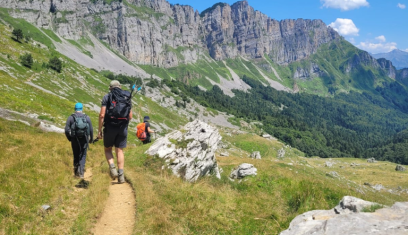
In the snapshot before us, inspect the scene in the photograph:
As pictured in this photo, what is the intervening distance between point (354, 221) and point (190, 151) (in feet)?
40.0

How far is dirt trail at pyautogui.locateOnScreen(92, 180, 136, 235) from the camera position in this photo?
6.94m

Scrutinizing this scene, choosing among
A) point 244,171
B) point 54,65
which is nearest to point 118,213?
point 244,171

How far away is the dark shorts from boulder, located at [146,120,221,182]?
4.68 m

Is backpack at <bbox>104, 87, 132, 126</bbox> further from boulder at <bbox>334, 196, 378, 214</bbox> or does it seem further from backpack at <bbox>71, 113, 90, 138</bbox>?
boulder at <bbox>334, 196, 378, 214</bbox>

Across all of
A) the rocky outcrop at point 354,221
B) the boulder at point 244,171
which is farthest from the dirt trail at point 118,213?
the boulder at point 244,171

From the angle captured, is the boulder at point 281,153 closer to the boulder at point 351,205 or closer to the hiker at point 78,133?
the boulder at point 351,205

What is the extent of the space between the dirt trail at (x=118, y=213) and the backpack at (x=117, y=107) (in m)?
2.86

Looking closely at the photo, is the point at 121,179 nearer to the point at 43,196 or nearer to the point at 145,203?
the point at 145,203

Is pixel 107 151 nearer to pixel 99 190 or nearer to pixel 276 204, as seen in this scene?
pixel 99 190

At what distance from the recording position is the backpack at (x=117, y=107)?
31.3ft

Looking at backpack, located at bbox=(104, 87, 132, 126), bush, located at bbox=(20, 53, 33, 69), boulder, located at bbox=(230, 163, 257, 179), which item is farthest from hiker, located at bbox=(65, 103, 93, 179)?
bush, located at bbox=(20, 53, 33, 69)

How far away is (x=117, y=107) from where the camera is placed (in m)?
9.52

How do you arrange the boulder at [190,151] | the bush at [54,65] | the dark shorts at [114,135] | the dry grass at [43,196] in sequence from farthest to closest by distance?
the bush at [54,65] → the boulder at [190,151] → the dark shorts at [114,135] → the dry grass at [43,196]

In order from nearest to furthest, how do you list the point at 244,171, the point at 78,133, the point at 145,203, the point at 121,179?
the point at 145,203, the point at 78,133, the point at 121,179, the point at 244,171
